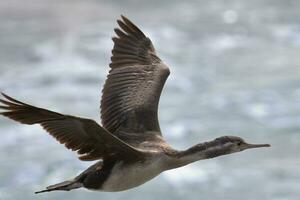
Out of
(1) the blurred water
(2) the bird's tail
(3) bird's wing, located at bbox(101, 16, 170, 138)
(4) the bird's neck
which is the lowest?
(2) the bird's tail

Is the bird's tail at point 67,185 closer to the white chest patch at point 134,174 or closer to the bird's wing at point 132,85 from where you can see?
the white chest patch at point 134,174

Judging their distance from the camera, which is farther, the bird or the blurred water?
the blurred water

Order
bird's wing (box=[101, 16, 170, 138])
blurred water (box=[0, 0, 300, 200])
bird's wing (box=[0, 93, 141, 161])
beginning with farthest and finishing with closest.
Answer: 1. blurred water (box=[0, 0, 300, 200])
2. bird's wing (box=[101, 16, 170, 138])
3. bird's wing (box=[0, 93, 141, 161])

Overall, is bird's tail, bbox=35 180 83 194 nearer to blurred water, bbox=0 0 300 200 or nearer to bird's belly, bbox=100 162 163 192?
bird's belly, bbox=100 162 163 192

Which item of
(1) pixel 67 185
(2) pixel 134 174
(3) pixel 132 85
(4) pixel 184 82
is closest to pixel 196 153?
(2) pixel 134 174

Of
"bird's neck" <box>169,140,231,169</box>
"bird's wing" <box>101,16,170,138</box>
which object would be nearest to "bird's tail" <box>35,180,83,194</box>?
"bird's neck" <box>169,140,231,169</box>

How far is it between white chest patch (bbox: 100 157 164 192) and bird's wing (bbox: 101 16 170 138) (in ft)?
3.52

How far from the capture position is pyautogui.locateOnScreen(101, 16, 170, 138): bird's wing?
15.1 metres

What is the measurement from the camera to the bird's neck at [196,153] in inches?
547

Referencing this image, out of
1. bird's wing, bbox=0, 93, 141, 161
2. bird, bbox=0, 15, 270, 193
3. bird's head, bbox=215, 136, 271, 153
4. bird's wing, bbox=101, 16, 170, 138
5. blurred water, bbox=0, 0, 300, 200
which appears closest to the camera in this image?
bird's wing, bbox=0, 93, 141, 161

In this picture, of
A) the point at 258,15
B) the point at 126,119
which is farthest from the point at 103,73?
the point at 126,119

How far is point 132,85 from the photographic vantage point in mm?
15773

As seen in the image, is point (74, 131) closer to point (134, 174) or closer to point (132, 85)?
point (134, 174)

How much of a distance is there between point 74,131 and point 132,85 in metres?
2.35
